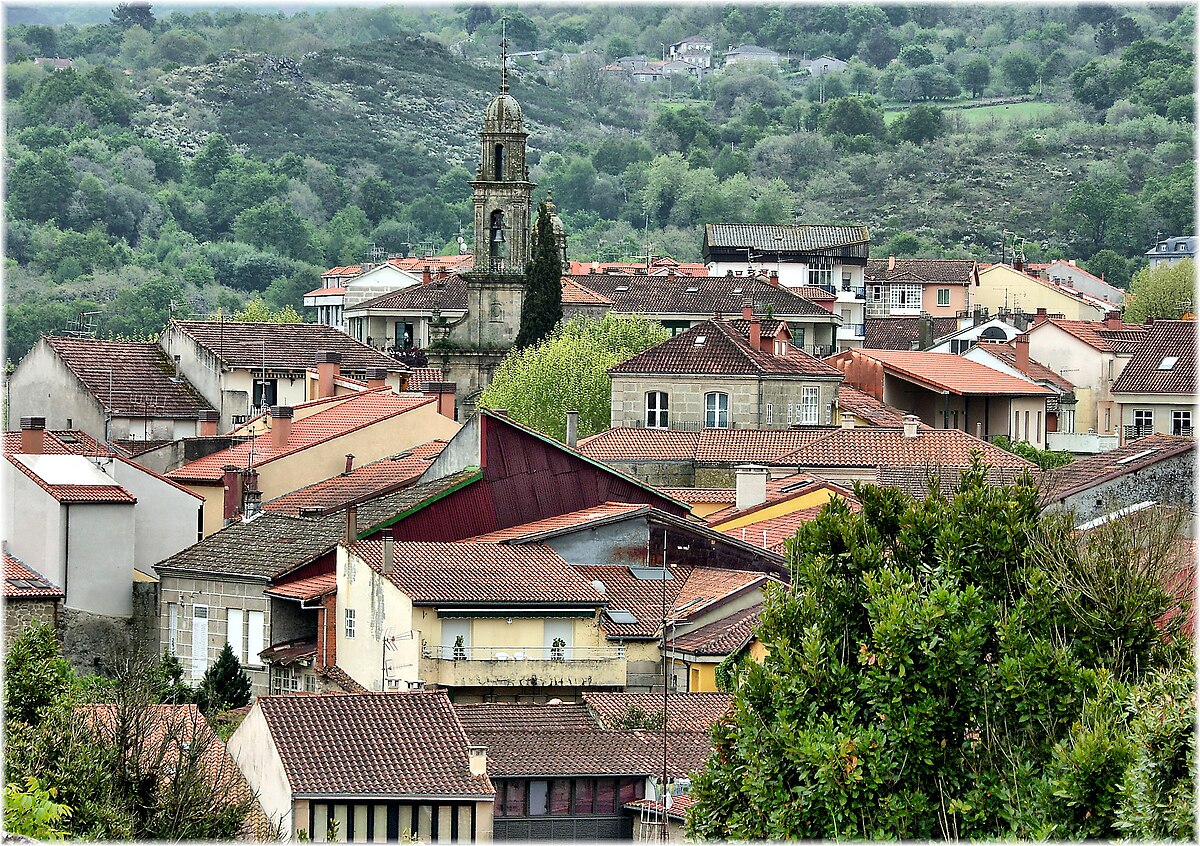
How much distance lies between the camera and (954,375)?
70.3 m

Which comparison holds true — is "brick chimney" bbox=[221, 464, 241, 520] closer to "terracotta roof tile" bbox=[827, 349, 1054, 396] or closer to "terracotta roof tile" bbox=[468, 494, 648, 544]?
"terracotta roof tile" bbox=[468, 494, 648, 544]

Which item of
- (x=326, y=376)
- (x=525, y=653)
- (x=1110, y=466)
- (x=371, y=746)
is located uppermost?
(x=326, y=376)

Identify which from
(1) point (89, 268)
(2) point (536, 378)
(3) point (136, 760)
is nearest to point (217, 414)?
(2) point (536, 378)

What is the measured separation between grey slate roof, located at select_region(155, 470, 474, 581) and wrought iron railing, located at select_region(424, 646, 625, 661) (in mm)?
4706

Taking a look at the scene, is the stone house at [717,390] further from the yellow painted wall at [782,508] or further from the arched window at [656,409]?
the yellow painted wall at [782,508]

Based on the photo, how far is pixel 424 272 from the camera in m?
113

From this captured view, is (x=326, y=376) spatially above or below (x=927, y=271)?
below

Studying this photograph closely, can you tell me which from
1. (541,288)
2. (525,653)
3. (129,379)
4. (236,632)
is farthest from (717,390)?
(525,653)

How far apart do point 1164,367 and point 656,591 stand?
39.0m

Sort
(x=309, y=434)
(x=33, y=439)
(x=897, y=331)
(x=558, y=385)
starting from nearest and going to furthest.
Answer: (x=33, y=439)
(x=309, y=434)
(x=558, y=385)
(x=897, y=331)

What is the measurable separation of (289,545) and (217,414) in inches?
963

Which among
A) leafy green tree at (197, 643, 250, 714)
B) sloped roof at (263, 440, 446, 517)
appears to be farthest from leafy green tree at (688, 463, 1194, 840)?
sloped roof at (263, 440, 446, 517)

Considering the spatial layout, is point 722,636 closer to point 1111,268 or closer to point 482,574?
point 482,574

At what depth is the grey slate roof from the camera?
41.3 meters
